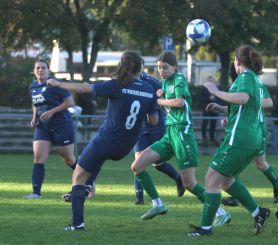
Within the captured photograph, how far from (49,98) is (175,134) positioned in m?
2.95

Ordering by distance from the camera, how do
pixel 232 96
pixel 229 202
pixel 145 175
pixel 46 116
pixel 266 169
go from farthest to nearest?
pixel 266 169, pixel 46 116, pixel 229 202, pixel 145 175, pixel 232 96

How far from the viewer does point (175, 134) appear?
10344 mm

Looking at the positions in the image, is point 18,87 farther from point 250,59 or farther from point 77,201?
point 250,59

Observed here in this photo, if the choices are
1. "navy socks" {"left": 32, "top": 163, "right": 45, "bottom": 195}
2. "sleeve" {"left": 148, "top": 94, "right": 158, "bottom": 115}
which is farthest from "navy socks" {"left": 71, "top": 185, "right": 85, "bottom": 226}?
"navy socks" {"left": 32, "top": 163, "right": 45, "bottom": 195}

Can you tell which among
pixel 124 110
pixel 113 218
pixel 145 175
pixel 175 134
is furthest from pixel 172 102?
pixel 113 218

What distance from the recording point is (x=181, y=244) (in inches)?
338

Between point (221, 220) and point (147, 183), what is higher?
point (147, 183)

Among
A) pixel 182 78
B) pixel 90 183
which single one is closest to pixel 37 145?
pixel 90 183

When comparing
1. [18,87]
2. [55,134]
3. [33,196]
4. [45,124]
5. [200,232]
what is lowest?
[33,196]

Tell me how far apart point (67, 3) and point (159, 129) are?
17252 millimetres

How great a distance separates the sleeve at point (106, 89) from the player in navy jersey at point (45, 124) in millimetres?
3604

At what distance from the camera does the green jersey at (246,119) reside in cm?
881

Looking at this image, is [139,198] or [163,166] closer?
[139,198]

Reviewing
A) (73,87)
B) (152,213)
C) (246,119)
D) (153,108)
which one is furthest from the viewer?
(152,213)
